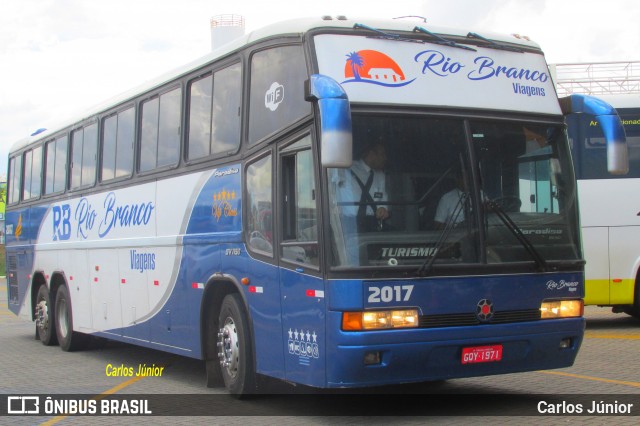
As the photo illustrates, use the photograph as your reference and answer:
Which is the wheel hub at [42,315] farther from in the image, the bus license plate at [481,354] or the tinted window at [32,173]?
the bus license plate at [481,354]

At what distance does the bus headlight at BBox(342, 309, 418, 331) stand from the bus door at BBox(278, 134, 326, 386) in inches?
10.6

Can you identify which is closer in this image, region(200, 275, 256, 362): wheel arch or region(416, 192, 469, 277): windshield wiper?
region(416, 192, 469, 277): windshield wiper

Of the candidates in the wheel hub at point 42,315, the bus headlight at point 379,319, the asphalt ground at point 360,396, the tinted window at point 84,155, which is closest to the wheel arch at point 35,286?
the wheel hub at point 42,315

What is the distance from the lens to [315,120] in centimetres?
795

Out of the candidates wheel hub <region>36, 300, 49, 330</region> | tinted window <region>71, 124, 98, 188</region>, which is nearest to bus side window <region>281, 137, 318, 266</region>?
tinted window <region>71, 124, 98, 188</region>

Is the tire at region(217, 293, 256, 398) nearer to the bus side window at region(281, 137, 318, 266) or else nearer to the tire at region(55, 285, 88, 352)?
the bus side window at region(281, 137, 318, 266)

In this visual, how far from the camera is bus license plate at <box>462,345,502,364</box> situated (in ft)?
26.2

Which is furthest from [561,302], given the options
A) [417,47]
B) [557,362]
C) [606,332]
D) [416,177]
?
[606,332]

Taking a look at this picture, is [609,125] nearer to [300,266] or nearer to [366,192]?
[366,192]

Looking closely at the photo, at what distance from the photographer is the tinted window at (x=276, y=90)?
27.9 ft

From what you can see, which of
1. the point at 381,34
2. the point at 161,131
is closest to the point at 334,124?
the point at 381,34

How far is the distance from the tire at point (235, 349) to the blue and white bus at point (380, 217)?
0.08 ft

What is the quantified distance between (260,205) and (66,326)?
7909 millimetres

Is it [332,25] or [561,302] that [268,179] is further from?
[561,302]
